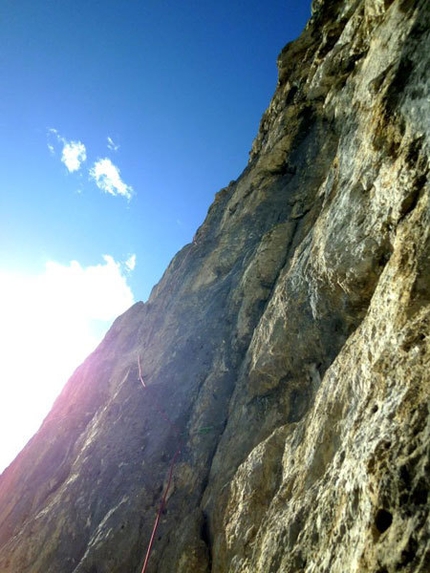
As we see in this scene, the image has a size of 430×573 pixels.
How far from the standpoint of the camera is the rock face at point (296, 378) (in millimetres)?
4301

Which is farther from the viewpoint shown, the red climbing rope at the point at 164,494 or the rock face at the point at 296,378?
the red climbing rope at the point at 164,494

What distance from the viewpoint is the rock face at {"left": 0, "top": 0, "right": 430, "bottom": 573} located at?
4301 mm

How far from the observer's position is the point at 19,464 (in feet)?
67.7

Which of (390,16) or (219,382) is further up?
(390,16)

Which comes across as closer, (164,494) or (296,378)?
(296,378)

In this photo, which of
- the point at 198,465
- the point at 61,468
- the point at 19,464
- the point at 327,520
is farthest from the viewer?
the point at 19,464

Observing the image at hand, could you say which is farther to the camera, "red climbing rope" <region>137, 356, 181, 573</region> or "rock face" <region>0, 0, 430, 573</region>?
"red climbing rope" <region>137, 356, 181, 573</region>

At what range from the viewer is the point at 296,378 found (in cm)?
885

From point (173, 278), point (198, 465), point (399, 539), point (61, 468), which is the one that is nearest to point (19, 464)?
point (61, 468)

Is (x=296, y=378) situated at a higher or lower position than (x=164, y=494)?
higher

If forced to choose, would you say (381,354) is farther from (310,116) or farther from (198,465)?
(310,116)

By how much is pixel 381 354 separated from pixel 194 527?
6465 mm

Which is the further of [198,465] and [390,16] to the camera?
[198,465]

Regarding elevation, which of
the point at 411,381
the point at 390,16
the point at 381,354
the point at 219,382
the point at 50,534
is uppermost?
the point at 390,16
